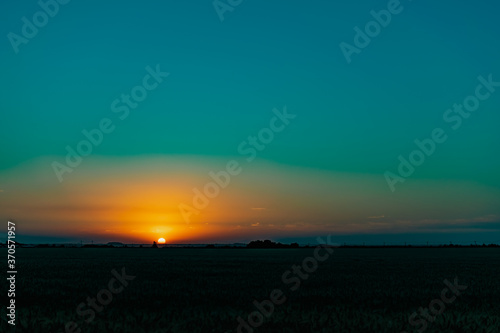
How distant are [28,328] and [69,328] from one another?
3.31 ft

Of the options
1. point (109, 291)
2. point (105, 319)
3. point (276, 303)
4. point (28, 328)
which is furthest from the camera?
point (109, 291)

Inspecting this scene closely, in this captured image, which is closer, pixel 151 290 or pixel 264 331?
pixel 264 331

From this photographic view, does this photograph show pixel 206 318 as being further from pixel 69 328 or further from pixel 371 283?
pixel 371 283

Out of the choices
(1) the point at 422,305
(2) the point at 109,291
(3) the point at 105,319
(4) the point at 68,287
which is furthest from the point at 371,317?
(4) the point at 68,287

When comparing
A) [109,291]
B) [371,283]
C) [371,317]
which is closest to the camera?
[371,317]

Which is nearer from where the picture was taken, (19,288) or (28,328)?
(28,328)

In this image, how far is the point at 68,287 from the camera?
82.9 ft

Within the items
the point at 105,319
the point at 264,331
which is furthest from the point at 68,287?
the point at 264,331

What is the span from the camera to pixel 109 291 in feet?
76.0

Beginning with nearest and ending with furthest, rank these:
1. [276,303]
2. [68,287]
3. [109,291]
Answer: [276,303]
[109,291]
[68,287]

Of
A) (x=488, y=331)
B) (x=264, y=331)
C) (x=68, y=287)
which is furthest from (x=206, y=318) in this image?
(x=68, y=287)

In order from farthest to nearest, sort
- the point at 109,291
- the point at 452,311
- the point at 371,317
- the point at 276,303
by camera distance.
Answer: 1. the point at 109,291
2. the point at 276,303
3. the point at 452,311
4. the point at 371,317

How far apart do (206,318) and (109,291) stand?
29.0 feet

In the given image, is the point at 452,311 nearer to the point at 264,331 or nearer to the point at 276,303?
the point at 276,303
